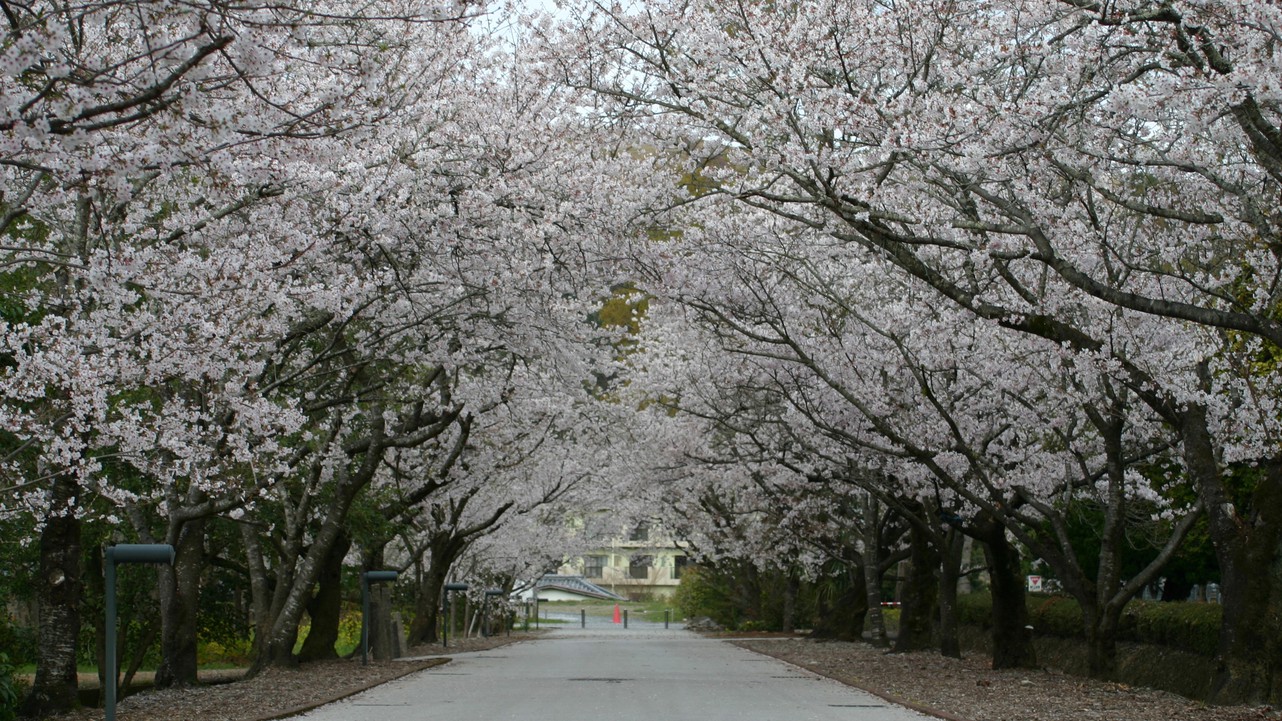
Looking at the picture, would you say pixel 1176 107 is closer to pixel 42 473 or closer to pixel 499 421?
pixel 42 473

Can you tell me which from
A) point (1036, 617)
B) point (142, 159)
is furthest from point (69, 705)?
point (1036, 617)

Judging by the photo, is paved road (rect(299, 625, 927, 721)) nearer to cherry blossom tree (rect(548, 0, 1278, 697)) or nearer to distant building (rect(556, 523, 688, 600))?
cherry blossom tree (rect(548, 0, 1278, 697))

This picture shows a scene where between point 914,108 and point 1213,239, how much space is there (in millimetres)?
5374

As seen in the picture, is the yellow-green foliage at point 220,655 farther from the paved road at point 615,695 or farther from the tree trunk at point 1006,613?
the tree trunk at point 1006,613

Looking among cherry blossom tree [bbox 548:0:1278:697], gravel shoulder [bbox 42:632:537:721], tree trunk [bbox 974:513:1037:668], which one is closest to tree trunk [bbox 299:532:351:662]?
gravel shoulder [bbox 42:632:537:721]

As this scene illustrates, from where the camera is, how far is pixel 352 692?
16.0 m

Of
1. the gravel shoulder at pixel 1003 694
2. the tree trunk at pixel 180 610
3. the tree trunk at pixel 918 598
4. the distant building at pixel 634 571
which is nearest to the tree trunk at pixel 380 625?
the tree trunk at pixel 180 610

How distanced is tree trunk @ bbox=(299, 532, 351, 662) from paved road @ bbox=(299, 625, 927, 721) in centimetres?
228

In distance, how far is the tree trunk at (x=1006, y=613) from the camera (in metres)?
19.1

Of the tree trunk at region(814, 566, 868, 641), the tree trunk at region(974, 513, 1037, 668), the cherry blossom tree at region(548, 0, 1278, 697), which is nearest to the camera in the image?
the cherry blossom tree at region(548, 0, 1278, 697)

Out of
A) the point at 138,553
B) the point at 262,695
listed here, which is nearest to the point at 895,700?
the point at 262,695

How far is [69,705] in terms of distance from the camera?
12844 mm

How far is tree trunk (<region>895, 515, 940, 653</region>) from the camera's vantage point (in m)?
25.2

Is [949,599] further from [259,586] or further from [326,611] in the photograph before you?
[259,586]
